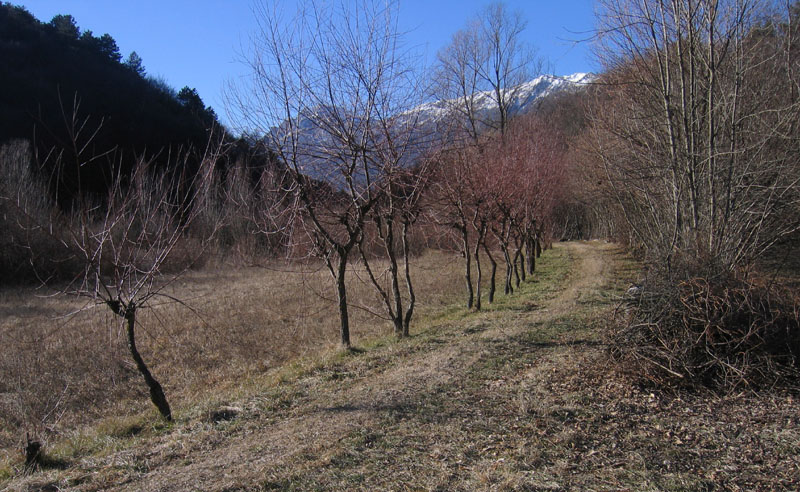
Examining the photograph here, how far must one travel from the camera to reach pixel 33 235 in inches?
835

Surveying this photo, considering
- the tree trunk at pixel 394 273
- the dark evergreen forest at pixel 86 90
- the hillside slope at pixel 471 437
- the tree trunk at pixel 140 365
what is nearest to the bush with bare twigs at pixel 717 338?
the hillside slope at pixel 471 437

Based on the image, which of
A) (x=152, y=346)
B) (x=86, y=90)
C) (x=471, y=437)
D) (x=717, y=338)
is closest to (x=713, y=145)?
(x=717, y=338)

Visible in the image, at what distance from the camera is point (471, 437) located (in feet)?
13.2

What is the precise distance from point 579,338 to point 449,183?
243 inches

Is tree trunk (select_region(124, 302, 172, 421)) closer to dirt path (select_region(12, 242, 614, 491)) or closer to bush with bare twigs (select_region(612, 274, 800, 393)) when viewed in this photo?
dirt path (select_region(12, 242, 614, 491))

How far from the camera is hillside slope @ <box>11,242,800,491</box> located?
3.35m

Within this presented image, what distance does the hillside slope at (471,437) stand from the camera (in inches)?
132

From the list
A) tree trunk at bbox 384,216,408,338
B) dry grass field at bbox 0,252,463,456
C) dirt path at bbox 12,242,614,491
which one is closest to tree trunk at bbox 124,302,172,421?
dry grass field at bbox 0,252,463,456

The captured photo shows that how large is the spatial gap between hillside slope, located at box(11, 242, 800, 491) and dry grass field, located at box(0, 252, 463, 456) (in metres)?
2.33

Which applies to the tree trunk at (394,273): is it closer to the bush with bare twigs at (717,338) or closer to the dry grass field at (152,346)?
the dry grass field at (152,346)

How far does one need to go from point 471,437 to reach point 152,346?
993 centimetres

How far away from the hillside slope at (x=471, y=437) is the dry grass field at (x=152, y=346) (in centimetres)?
233

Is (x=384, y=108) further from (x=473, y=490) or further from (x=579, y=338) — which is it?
(x=473, y=490)

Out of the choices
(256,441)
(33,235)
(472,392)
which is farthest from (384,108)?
(33,235)
